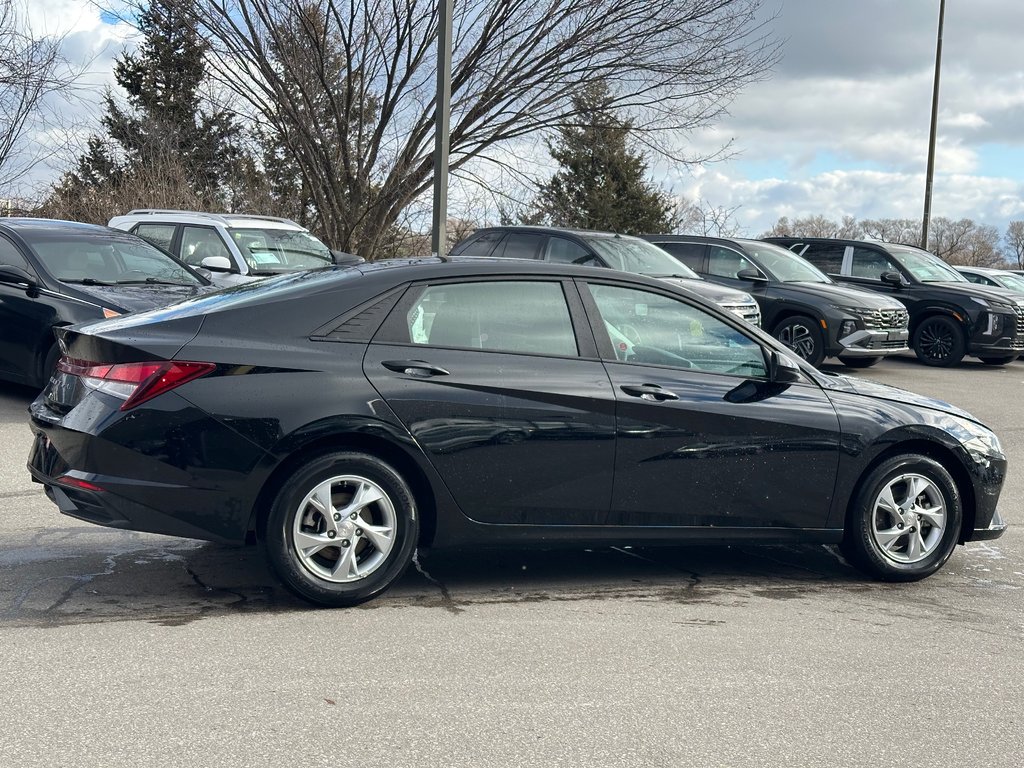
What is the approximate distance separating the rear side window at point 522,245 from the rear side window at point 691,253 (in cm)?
298

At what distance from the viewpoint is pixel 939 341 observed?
716 inches

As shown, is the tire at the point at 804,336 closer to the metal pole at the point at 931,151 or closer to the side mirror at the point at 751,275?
the side mirror at the point at 751,275

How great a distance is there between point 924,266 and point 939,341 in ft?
4.98

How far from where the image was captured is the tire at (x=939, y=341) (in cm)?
1797

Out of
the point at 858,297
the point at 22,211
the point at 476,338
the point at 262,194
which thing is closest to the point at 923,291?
A: the point at 858,297

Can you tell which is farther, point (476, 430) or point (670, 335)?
point (670, 335)

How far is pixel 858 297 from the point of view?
52.1ft

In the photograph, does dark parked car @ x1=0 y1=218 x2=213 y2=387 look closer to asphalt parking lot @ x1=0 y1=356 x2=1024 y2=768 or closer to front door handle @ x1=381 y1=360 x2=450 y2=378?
asphalt parking lot @ x1=0 y1=356 x2=1024 y2=768

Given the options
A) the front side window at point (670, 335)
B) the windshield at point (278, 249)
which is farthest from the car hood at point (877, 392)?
the windshield at point (278, 249)

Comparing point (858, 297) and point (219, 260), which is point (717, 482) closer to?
point (219, 260)

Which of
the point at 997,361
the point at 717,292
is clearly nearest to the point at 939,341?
the point at 997,361

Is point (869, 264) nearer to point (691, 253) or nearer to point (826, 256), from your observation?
point (826, 256)

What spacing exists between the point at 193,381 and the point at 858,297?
1270cm

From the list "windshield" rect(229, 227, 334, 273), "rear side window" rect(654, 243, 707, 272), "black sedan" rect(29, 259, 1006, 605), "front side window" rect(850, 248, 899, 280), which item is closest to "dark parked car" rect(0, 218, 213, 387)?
"windshield" rect(229, 227, 334, 273)
